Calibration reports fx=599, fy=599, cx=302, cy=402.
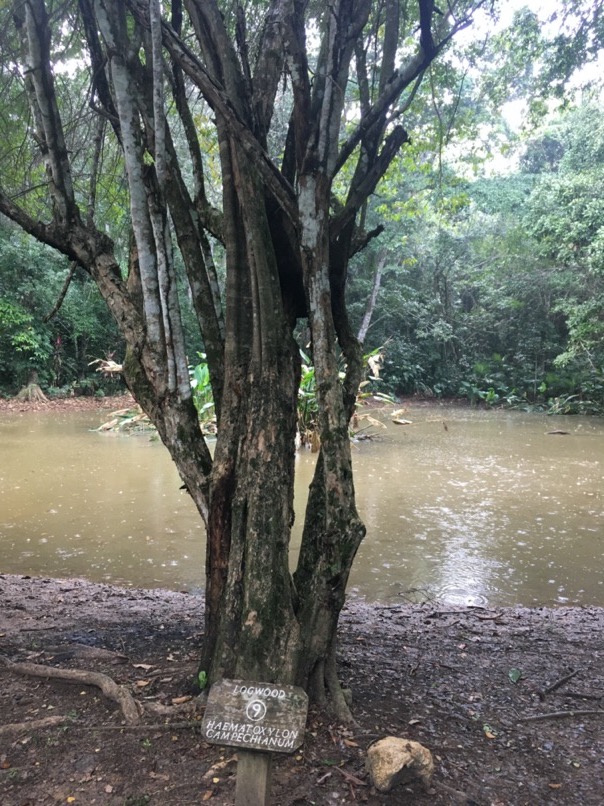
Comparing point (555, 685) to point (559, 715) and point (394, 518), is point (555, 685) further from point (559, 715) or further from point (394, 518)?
point (394, 518)

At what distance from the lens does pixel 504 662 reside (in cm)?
322

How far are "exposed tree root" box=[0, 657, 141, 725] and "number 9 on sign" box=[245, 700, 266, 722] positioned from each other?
89cm

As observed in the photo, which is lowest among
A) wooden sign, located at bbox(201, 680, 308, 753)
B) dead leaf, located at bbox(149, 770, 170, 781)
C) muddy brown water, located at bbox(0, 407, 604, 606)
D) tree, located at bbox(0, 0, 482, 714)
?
muddy brown water, located at bbox(0, 407, 604, 606)

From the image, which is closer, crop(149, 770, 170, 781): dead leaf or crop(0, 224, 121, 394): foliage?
crop(149, 770, 170, 781): dead leaf

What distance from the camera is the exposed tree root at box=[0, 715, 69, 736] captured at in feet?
7.53

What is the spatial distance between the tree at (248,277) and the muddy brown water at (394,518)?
2299 mm

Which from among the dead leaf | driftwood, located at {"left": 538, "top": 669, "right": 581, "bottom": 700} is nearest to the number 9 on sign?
the dead leaf

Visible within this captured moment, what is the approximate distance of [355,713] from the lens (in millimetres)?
2510

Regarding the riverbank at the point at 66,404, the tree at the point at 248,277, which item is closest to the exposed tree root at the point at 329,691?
the tree at the point at 248,277

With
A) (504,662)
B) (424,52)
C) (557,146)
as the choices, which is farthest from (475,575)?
(557,146)

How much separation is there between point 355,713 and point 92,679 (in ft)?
3.83

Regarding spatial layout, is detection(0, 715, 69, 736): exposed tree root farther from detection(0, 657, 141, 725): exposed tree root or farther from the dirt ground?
detection(0, 657, 141, 725): exposed tree root

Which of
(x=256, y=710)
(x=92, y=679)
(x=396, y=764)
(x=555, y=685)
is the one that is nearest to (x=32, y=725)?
(x=92, y=679)

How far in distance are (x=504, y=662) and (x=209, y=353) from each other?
7.42ft
